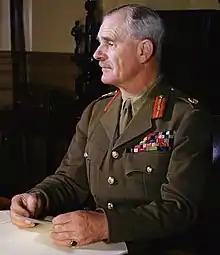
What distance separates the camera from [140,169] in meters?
1.29

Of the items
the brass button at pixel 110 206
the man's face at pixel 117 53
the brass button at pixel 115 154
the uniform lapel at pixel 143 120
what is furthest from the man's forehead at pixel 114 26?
the brass button at pixel 110 206

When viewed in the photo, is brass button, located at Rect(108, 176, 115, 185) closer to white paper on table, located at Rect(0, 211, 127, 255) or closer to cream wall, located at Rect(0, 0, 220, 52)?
white paper on table, located at Rect(0, 211, 127, 255)

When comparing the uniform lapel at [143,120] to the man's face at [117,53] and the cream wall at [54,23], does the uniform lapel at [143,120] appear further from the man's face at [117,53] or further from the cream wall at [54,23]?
the cream wall at [54,23]

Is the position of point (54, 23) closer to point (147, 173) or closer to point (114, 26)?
point (114, 26)

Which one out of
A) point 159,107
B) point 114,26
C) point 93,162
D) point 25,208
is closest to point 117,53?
point 114,26

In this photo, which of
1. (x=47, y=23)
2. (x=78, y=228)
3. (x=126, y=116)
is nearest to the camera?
(x=78, y=228)

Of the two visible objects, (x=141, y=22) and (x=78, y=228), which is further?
(x=141, y=22)

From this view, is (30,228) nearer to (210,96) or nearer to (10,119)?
(210,96)

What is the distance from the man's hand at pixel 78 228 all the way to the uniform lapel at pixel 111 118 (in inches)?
11.3

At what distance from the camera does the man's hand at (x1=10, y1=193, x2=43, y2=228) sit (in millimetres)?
1227

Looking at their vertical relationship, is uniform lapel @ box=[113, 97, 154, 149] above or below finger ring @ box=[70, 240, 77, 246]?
above

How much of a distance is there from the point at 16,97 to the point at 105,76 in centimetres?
103

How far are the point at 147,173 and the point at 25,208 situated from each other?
0.30 m

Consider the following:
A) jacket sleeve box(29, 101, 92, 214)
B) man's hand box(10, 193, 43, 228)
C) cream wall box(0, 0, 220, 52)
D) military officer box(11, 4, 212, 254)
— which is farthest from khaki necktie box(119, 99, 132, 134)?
cream wall box(0, 0, 220, 52)
